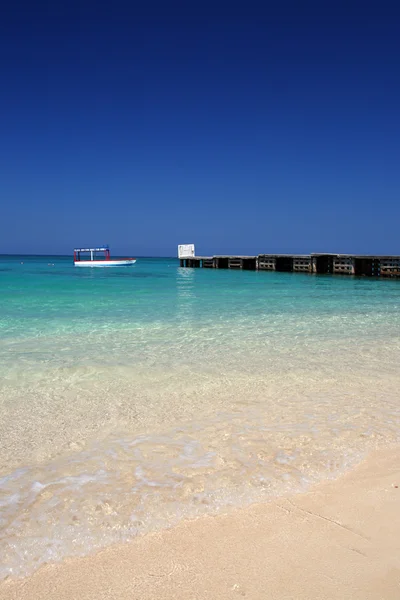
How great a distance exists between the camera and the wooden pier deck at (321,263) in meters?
37.4

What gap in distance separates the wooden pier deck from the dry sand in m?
37.5

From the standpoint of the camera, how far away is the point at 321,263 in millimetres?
44812

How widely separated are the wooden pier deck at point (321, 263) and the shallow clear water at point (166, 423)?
1195 inches

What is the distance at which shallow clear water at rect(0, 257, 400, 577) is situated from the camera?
2.85 metres

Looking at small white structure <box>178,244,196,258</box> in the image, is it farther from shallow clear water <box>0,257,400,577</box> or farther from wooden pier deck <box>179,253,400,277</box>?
shallow clear water <box>0,257,400,577</box>

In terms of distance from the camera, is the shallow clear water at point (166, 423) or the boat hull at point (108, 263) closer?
the shallow clear water at point (166, 423)

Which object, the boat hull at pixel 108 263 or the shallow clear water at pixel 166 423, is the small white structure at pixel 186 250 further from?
the shallow clear water at pixel 166 423

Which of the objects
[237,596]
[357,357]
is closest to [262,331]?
[357,357]

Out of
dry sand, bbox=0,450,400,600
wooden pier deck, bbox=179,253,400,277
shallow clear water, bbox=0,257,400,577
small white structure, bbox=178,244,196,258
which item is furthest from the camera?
small white structure, bbox=178,244,196,258

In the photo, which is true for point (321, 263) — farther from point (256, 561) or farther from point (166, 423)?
point (256, 561)

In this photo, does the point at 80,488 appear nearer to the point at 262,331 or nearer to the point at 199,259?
the point at 262,331

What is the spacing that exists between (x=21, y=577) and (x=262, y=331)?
334 inches

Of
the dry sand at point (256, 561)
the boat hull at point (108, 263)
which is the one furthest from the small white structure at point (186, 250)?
the dry sand at point (256, 561)

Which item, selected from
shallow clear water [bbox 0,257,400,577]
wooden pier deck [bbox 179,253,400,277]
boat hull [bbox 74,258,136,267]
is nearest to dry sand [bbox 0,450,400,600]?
shallow clear water [bbox 0,257,400,577]
